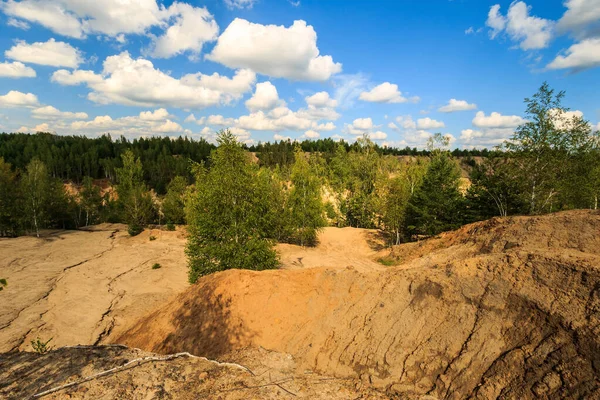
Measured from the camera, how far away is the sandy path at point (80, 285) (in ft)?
45.5

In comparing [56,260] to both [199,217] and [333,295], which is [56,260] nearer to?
[199,217]

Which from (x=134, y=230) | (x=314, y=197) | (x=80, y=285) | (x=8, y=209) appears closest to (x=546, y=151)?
(x=314, y=197)

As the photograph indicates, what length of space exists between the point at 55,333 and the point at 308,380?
13.5 metres

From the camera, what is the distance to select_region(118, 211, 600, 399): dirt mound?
5.45 metres

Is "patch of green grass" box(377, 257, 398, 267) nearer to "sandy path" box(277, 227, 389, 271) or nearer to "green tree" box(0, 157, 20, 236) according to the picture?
"sandy path" box(277, 227, 389, 271)

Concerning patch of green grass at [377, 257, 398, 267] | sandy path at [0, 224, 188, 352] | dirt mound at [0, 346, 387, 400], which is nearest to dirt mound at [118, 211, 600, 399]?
dirt mound at [0, 346, 387, 400]

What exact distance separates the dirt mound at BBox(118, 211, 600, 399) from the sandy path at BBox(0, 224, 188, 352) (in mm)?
4444

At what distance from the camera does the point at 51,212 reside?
46.4 m

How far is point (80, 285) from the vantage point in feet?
67.2

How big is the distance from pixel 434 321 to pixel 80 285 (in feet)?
77.2

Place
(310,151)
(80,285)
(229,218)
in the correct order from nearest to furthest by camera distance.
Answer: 1. (229,218)
2. (80,285)
3. (310,151)

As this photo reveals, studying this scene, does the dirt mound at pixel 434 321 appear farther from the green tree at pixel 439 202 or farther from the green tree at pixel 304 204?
the green tree at pixel 304 204

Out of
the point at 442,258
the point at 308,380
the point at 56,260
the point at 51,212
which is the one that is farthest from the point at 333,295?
the point at 51,212

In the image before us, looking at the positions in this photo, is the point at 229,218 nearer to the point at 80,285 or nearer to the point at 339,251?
the point at 80,285
